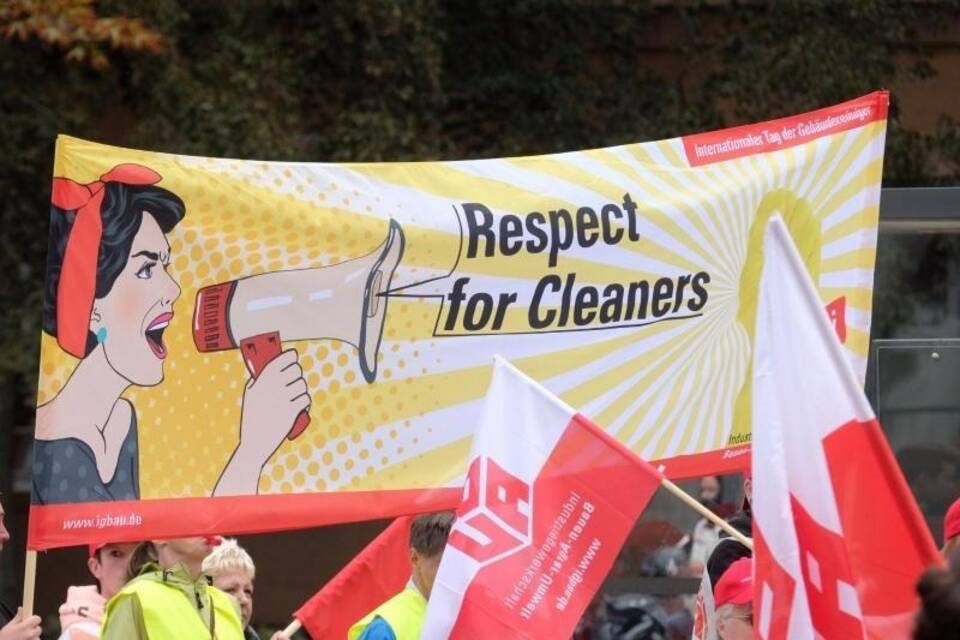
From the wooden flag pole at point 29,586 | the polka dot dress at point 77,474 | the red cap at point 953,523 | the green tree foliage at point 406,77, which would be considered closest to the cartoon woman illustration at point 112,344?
the polka dot dress at point 77,474

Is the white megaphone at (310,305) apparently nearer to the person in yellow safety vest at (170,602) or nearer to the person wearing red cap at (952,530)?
the person in yellow safety vest at (170,602)

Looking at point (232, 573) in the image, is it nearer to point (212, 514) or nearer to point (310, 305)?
point (212, 514)

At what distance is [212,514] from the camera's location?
4906mm

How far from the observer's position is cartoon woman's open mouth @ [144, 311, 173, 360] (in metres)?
4.95

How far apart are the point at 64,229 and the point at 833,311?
7.11 feet

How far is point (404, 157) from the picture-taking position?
35.6 feet

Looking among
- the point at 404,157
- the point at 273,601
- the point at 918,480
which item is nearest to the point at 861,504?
the point at 918,480

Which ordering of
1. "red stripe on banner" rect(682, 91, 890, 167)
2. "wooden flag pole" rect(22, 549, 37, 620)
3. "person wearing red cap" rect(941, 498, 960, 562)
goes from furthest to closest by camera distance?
"red stripe on banner" rect(682, 91, 890, 167), "wooden flag pole" rect(22, 549, 37, 620), "person wearing red cap" rect(941, 498, 960, 562)

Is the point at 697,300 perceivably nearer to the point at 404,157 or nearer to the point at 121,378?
the point at 121,378

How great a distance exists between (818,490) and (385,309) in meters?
1.96

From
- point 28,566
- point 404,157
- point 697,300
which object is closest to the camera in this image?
point 28,566

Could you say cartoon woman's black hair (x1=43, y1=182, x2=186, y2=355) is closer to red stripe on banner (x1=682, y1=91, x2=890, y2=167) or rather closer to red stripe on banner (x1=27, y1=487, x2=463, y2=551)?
red stripe on banner (x1=27, y1=487, x2=463, y2=551)

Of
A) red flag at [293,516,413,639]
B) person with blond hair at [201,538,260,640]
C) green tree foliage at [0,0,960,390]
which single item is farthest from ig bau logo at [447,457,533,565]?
green tree foliage at [0,0,960,390]

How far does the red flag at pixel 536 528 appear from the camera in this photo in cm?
425
